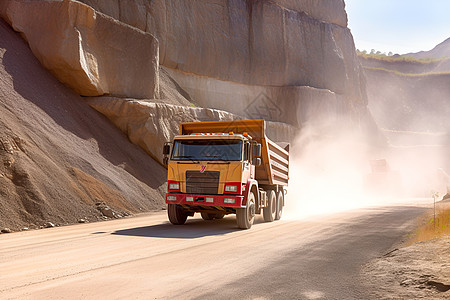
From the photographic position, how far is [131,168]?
881 inches

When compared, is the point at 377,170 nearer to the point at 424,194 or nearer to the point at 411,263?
the point at 424,194

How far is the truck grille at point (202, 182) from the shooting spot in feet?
39.6

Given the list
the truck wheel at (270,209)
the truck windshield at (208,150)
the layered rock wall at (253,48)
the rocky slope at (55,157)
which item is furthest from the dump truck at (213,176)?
the layered rock wall at (253,48)

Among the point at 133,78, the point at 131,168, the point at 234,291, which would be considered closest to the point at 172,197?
the point at 234,291

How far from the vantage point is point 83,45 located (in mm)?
23000

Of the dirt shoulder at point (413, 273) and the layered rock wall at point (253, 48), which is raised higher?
the layered rock wall at point (253, 48)

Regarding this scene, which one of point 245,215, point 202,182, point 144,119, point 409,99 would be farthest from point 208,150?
point 409,99

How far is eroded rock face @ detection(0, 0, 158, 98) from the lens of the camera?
71.9 ft

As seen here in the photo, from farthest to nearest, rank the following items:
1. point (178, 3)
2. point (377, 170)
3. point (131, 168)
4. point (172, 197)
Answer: point (377, 170) < point (178, 3) < point (131, 168) < point (172, 197)

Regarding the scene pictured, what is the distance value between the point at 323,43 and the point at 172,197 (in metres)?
44.7

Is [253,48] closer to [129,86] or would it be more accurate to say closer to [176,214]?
[129,86]

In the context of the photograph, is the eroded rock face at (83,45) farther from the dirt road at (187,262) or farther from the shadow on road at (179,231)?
the dirt road at (187,262)

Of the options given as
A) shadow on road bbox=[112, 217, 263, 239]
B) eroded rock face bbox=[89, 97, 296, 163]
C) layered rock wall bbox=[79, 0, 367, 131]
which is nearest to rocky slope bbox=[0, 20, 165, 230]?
eroded rock face bbox=[89, 97, 296, 163]

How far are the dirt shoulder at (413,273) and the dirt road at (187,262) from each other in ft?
0.93
